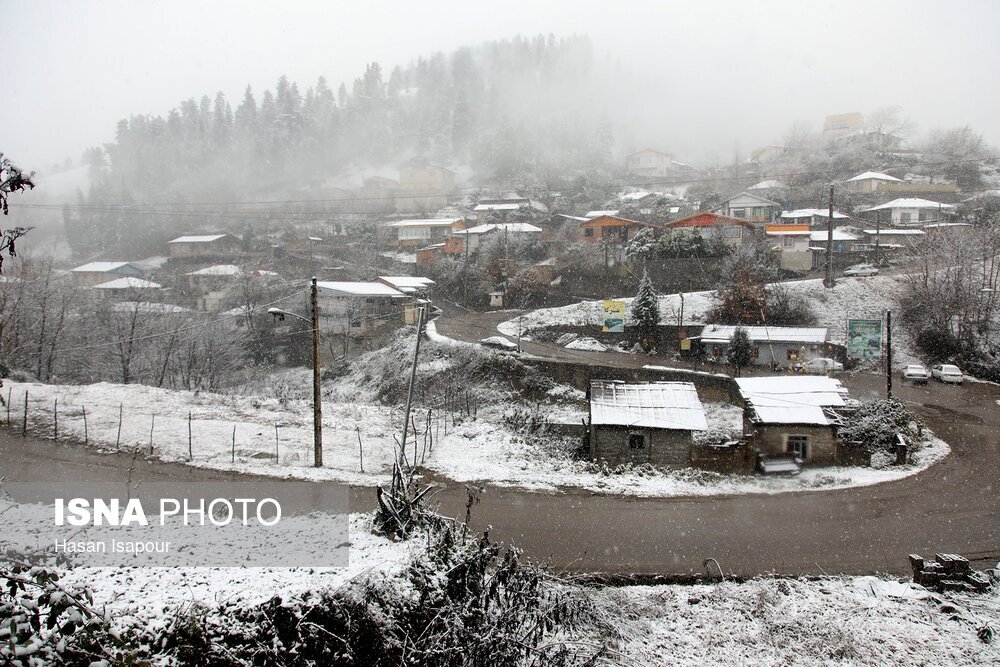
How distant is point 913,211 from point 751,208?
9322 mm

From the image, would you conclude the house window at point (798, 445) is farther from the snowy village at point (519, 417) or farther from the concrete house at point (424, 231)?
the concrete house at point (424, 231)

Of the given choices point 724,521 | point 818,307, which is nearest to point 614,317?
point 818,307

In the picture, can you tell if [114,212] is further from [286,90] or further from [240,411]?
[240,411]

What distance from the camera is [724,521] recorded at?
1183cm

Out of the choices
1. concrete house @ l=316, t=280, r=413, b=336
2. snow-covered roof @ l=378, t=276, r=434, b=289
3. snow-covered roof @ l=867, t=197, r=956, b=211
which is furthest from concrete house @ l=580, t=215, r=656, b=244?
snow-covered roof @ l=867, t=197, r=956, b=211

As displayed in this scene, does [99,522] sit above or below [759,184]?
below

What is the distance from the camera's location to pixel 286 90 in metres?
70.6

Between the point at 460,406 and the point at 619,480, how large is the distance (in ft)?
30.6

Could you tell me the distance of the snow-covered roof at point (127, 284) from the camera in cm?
3450

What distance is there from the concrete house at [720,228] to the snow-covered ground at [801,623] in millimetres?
26509

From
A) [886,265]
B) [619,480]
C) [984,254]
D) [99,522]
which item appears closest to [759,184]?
[886,265]

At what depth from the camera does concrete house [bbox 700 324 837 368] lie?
24859 millimetres

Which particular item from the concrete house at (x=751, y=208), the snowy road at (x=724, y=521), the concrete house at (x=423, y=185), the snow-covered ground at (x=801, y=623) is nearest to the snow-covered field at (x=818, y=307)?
the concrete house at (x=751, y=208)

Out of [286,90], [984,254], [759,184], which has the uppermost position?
[286,90]
